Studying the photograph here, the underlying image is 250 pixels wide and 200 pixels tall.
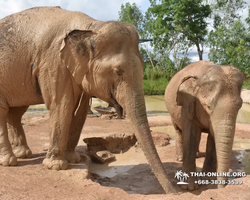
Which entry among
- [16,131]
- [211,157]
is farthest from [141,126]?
[16,131]

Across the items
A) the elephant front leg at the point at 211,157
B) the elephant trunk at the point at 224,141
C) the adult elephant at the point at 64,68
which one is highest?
the adult elephant at the point at 64,68

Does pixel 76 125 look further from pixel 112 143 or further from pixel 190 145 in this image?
pixel 112 143

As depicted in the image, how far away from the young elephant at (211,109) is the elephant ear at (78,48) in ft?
5.91

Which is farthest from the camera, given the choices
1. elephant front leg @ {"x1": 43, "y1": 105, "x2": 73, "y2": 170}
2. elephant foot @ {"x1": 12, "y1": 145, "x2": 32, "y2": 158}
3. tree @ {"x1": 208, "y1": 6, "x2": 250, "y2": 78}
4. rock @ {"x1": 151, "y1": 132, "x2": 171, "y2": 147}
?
tree @ {"x1": 208, "y1": 6, "x2": 250, "y2": 78}

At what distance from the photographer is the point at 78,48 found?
12.4ft

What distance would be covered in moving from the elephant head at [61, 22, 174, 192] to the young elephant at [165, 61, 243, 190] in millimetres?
1010

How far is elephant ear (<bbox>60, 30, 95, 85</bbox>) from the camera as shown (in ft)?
12.4

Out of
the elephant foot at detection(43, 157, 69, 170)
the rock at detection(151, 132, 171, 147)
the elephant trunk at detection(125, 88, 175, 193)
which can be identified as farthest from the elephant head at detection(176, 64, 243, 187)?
the rock at detection(151, 132, 171, 147)

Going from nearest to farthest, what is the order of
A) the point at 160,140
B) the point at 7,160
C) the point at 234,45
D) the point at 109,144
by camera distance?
the point at 7,160
the point at 109,144
the point at 160,140
the point at 234,45

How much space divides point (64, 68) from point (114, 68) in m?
0.79

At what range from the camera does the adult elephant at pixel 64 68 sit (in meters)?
3.55

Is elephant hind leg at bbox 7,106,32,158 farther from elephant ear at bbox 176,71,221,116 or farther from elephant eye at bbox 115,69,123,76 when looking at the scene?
elephant ear at bbox 176,71,221,116

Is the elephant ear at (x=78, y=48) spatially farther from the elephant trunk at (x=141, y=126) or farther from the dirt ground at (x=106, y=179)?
the dirt ground at (x=106, y=179)

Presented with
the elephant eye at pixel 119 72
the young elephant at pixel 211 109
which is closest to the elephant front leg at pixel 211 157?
the young elephant at pixel 211 109
